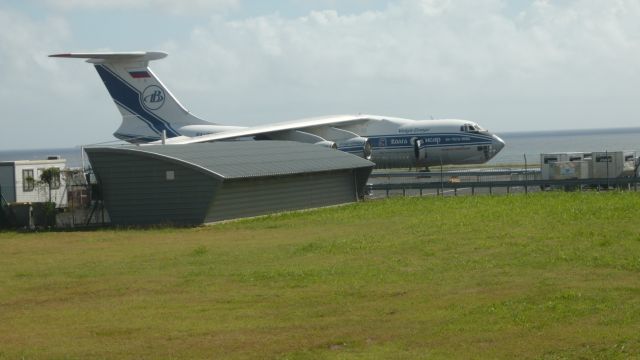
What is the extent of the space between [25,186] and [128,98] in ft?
66.1

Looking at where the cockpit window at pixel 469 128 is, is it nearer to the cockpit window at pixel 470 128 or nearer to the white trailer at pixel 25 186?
the cockpit window at pixel 470 128

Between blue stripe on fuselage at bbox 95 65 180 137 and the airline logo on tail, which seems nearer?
blue stripe on fuselage at bbox 95 65 180 137

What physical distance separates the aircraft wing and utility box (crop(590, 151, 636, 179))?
46.5 feet

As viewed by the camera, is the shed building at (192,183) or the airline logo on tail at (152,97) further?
the airline logo on tail at (152,97)

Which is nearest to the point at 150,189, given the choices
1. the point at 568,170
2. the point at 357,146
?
the point at 568,170

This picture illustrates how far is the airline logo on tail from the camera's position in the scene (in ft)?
176

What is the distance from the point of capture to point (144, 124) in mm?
53781

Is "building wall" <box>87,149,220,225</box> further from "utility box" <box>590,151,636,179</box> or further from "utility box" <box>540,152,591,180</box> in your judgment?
"utility box" <box>590,151,636,179</box>

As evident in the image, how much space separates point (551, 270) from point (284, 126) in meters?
34.7

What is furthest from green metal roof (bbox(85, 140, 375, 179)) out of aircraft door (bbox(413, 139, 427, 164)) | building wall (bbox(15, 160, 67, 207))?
aircraft door (bbox(413, 139, 427, 164))

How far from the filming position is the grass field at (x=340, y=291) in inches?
471

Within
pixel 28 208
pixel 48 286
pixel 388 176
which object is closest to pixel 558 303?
pixel 48 286

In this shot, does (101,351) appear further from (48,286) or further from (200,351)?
(48,286)

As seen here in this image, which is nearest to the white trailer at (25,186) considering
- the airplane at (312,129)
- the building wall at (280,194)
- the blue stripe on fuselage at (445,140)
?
the building wall at (280,194)
